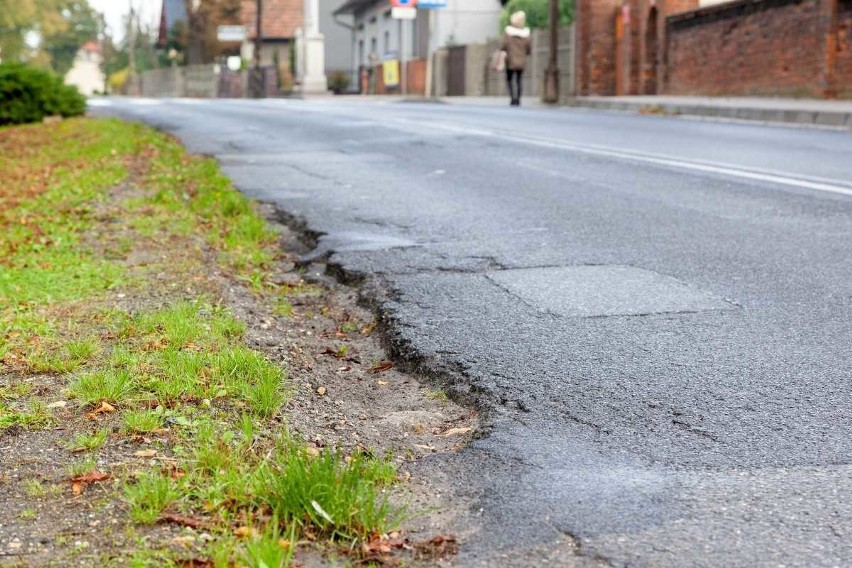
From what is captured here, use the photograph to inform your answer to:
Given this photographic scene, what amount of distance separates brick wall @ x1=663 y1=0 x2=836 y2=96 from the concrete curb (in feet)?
9.05

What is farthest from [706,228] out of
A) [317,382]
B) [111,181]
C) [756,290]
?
[111,181]

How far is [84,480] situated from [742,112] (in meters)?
17.9

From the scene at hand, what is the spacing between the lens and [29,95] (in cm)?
2270

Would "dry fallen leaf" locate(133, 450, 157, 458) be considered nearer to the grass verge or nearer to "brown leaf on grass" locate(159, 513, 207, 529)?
the grass verge

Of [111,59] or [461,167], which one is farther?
[111,59]

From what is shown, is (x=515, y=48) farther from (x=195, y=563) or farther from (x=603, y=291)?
(x=195, y=563)

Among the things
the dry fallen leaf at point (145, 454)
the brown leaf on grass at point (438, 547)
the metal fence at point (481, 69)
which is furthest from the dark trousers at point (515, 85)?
the brown leaf on grass at point (438, 547)

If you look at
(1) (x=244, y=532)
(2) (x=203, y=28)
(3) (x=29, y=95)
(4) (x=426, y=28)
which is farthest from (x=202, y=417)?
(2) (x=203, y=28)

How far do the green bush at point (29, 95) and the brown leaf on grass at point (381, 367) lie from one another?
66.0 ft

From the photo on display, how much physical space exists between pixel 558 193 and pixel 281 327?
14.0 ft

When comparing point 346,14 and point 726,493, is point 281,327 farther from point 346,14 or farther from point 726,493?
point 346,14

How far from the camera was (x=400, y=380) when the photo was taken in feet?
13.1

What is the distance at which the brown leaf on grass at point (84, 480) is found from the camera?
9.05 ft

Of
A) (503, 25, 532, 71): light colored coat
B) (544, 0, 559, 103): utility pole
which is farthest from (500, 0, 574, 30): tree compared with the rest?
(503, 25, 532, 71): light colored coat
